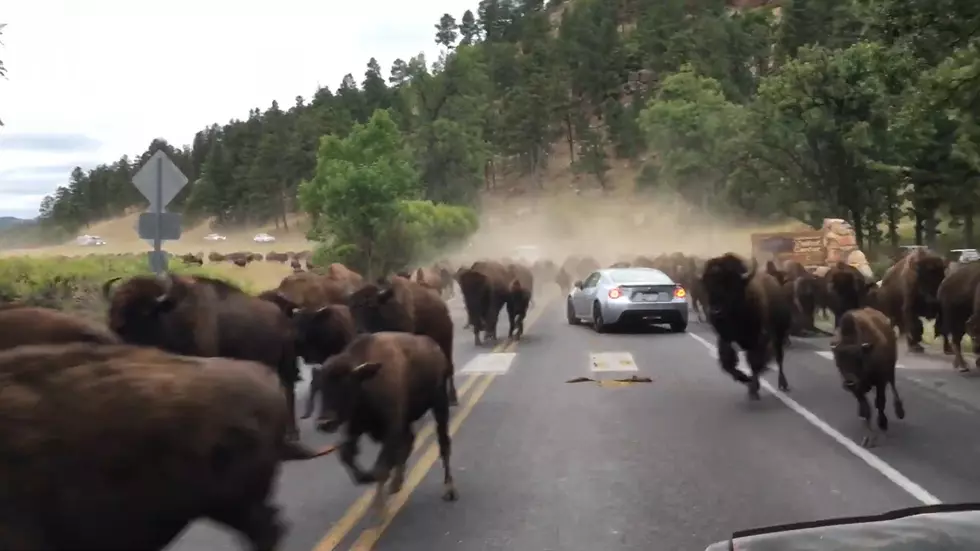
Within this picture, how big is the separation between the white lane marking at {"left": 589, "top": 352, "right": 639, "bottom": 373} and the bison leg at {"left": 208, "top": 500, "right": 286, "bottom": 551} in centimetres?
1294

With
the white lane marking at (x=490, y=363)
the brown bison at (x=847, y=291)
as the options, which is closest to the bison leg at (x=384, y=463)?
the white lane marking at (x=490, y=363)

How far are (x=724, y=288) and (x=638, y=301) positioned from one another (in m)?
10.9

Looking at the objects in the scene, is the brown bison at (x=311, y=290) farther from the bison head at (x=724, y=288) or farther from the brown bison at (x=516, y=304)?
the brown bison at (x=516, y=304)

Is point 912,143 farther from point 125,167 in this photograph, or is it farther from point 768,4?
point 125,167

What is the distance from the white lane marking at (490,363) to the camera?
60.3ft

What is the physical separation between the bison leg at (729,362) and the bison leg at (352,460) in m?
7.88

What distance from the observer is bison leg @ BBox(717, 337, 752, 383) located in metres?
14.6

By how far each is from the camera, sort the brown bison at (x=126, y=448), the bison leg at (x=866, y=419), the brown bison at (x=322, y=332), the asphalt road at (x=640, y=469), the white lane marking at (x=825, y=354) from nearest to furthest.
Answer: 1. the brown bison at (x=126, y=448)
2. the asphalt road at (x=640, y=469)
3. the bison leg at (x=866, y=419)
4. the brown bison at (x=322, y=332)
5. the white lane marking at (x=825, y=354)

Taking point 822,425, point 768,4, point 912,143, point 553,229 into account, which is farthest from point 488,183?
point 822,425

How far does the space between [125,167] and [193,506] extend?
190856 mm

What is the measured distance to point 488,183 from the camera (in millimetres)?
148625

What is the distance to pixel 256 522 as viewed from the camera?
524 cm

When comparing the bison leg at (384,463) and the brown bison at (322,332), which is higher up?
the brown bison at (322,332)

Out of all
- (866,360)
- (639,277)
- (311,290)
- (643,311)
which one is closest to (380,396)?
(866,360)
